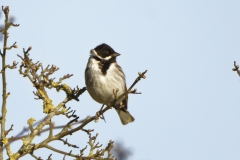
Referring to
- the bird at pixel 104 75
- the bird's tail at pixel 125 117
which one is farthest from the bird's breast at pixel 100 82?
the bird's tail at pixel 125 117

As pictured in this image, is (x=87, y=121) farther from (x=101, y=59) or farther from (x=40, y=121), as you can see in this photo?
(x=101, y=59)

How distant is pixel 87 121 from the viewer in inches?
202

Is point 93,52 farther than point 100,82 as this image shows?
Yes

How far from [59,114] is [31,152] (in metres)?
0.78

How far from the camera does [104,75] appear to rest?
7.78 meters

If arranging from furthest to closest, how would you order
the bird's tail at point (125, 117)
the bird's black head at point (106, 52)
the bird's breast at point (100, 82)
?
the bird's tail at point (125, 117)
the bird's black head at point (106, 52)
the bird's breast at point (100, 82)

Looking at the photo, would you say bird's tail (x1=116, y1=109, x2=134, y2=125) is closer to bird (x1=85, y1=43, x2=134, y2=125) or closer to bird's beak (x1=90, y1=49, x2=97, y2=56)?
bird (x1=85, y1=43, x2=134, y2=125)

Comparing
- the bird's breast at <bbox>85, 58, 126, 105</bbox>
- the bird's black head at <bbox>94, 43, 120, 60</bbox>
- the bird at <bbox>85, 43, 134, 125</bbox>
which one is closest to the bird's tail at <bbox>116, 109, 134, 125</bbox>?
the bird at <bbox>85, 43, 134, 125</bbox>

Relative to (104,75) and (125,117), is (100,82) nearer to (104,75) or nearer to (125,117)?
(104,75)

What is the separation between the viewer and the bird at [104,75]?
7.71 metres

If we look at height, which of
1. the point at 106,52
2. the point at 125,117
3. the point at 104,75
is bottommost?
the point at 125,117

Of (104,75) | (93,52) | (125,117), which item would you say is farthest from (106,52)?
(125,117)

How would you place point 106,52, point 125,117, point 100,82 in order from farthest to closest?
point 125,117 < point 106,52 < point 100,82

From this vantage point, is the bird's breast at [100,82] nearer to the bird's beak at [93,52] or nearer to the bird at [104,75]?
the bird at [104,75]
